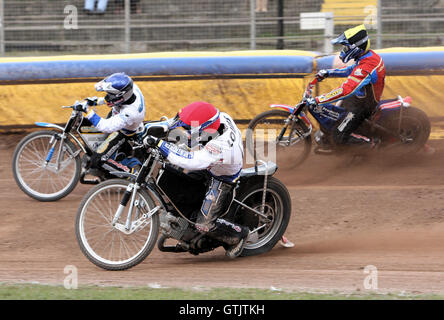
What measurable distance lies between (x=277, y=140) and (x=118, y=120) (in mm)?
2619

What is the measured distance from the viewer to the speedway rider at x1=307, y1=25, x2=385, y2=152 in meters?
9.74

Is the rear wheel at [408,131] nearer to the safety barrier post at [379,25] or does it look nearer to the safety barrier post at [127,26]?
the safety barrier post at [379,25]

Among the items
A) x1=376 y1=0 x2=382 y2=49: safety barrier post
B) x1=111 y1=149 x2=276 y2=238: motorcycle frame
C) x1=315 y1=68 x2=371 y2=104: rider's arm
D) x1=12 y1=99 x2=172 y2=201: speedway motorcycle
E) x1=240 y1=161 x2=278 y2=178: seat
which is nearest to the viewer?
x1=111 y1=149 x2=276 y2=238: motorcycle frame

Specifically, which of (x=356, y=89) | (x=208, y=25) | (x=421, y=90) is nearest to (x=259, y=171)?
(x=356, y=89)

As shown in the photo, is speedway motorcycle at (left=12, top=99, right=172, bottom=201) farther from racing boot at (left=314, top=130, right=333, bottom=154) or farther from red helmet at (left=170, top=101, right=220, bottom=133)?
racing boot at (left=314, top=130, right=333, bottom=154)

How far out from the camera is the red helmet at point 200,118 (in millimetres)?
6082

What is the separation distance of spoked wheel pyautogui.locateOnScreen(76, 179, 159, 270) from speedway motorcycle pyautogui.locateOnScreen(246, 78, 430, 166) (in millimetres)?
3855

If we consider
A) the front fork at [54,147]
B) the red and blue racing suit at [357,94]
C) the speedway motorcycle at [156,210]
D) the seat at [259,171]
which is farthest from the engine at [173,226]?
the red and blue racing suit at [357,94]

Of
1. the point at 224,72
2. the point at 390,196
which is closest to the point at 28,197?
the point at 224,72

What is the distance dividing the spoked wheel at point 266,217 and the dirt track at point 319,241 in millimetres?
155

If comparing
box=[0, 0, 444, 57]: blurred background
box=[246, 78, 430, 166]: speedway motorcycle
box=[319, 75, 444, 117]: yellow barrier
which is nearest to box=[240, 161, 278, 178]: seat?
box=[246, 78, 430, 166]: speedway motorcycle

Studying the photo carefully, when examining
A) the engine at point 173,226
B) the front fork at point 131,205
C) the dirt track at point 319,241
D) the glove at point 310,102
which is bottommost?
the dirt track at point 319,241

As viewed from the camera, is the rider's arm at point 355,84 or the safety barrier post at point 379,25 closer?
the rider's arm at point 355,84

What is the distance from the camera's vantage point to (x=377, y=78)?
980 centimetres
